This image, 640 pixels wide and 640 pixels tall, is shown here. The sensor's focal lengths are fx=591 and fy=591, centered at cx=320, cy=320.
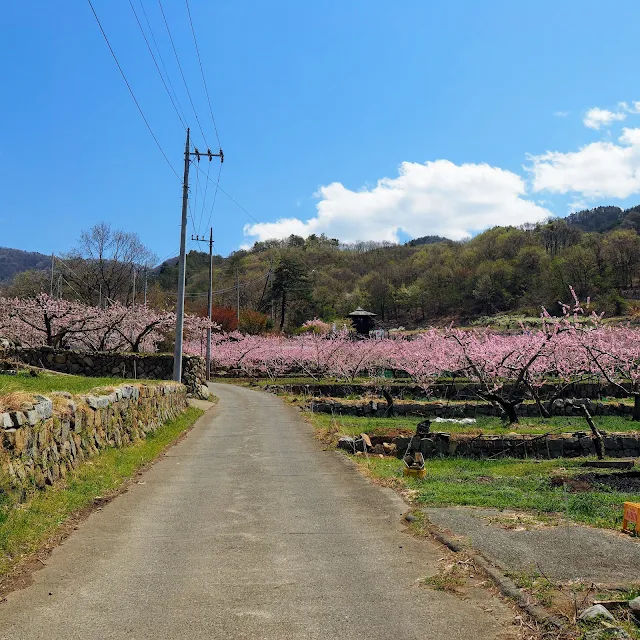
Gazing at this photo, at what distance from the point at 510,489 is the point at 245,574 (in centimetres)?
642

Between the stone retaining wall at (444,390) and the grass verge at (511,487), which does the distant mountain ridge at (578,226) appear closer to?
the stone retaining wall at (444,390)

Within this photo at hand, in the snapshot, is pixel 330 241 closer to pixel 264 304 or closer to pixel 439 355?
pixel 264 304

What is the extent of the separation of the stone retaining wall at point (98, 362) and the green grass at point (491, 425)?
24.8 feet

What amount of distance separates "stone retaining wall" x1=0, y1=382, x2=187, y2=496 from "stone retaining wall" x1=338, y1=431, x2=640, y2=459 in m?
7.45

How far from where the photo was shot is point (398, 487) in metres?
9.48

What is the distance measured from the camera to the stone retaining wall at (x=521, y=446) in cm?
1706

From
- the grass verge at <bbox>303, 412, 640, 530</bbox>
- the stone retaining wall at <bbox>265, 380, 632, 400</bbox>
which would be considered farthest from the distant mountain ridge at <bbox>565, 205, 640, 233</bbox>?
the grass verge at <bbox>303, 412, 640, 530</bbox>

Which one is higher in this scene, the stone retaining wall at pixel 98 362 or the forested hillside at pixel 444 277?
the forested hillside at pixel 444 277

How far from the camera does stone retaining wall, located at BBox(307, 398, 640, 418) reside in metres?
27.9

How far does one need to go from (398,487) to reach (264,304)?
7542 cm

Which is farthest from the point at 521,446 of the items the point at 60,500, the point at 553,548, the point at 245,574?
the point at 245,574

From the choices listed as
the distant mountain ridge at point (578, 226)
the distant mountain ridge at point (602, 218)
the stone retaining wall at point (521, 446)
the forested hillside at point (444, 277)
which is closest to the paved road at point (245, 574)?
the stone retaining wall at point (521, 446)

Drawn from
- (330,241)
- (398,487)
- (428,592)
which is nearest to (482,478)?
(398,487)

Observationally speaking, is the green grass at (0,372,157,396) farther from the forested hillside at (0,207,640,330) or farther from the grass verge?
the forested hillside at (0,207,640,330)
